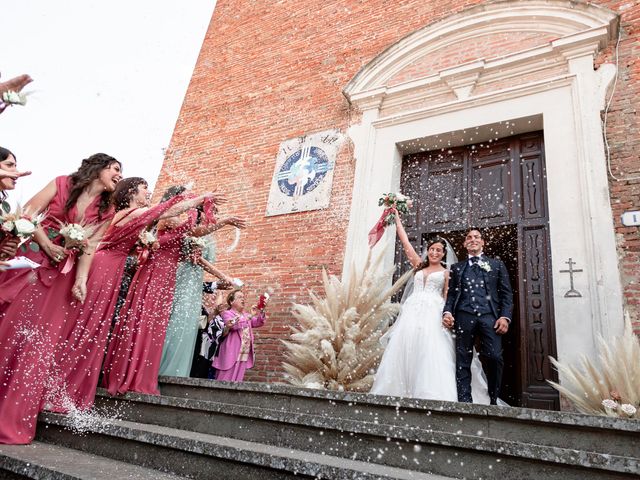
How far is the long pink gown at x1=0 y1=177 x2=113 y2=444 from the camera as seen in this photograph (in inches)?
120

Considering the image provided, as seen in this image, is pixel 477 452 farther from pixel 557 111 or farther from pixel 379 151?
pixel 379 151

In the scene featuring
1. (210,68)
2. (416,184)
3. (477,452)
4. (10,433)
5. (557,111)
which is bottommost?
(10,433)

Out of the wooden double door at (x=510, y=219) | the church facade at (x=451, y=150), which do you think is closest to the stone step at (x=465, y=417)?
the church facade at (x=451, y=150)

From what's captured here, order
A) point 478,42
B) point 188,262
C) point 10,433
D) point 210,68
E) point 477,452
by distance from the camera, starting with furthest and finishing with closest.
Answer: point 210,68
point 478,42
point 188,262
point 10,433
point 477,452

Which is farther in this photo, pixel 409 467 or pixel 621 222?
pixel 621 222

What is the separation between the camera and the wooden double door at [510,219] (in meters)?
4.93

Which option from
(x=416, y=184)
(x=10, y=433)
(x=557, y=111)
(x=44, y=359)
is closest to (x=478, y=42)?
(x=557, y=111)

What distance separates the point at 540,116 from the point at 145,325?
508 centimetres

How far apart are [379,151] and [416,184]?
726 millimetres

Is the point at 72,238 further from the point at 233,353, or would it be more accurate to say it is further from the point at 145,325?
the point at 233,353

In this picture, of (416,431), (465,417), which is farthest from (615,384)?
(416,431)

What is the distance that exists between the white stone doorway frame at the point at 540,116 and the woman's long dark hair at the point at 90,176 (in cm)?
322

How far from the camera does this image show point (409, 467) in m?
2.36

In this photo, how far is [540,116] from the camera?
5.73m
